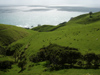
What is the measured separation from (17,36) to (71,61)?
5590cm

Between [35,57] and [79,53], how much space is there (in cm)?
1442

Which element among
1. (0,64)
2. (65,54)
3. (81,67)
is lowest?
(0,64)

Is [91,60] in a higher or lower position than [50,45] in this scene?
lower

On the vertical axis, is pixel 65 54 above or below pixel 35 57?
above

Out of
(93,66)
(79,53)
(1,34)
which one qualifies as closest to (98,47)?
(79,53)

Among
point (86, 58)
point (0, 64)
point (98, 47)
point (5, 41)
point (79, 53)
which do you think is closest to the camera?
point (86, 58)

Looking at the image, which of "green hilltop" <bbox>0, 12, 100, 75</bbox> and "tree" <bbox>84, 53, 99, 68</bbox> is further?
"green hilltop" <bbox>0, 12, 100, 75</bbox>

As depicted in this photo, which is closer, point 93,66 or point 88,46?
point 93,66

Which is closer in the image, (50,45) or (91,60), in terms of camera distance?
(91,60)

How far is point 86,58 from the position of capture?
2242 centimetres

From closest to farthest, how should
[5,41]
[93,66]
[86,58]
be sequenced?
[93,66], [86,58], [5,41]

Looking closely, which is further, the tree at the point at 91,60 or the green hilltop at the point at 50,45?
the green hilltop at the point at 50,45

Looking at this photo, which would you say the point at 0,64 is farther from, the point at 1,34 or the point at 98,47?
the point at 1,34

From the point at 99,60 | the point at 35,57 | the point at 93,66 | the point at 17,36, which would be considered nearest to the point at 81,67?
the point at 93,66
